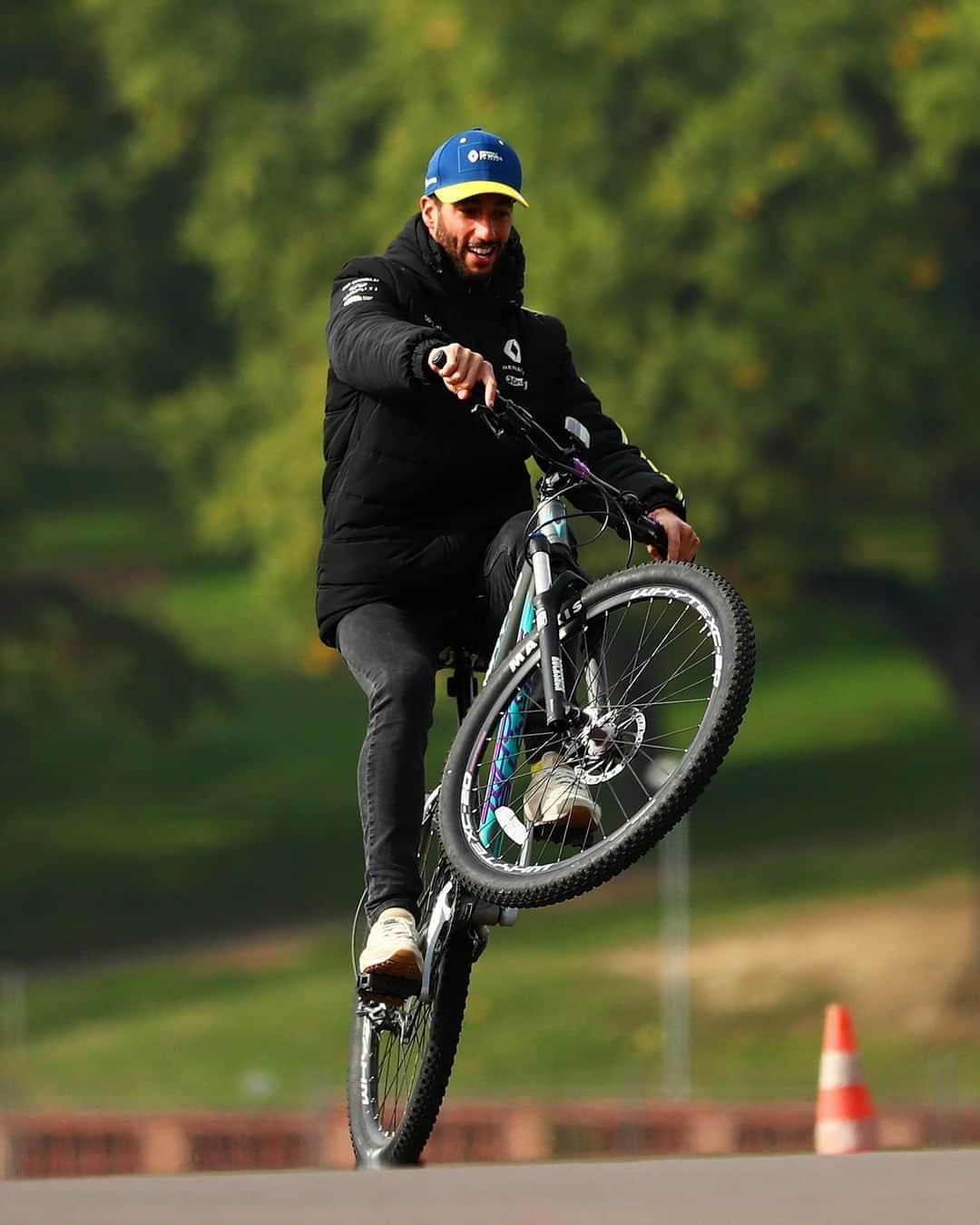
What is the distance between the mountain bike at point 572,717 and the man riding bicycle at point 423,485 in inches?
4.6

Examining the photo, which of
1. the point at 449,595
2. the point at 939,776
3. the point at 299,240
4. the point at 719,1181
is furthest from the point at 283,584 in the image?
the point at 719,1181

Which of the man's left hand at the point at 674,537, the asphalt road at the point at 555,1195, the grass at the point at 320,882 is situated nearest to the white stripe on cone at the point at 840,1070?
the man's left hand at the point at 674,537

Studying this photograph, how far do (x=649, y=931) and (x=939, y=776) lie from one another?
5.80m

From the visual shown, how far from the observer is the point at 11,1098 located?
22.5 m

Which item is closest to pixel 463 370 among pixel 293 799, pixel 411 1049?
pixel 411 1049

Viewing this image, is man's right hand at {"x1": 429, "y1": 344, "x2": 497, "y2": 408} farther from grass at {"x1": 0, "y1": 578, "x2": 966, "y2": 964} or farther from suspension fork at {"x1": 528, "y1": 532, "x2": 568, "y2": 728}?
grass at {"x1": 0, "y1": 578, "x2": 966, "y2": 964}

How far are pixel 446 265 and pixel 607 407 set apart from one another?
17671 mm

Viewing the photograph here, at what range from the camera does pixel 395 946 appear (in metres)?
7.41

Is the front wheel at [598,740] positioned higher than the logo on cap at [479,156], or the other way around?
the logo on cap at [479,156]

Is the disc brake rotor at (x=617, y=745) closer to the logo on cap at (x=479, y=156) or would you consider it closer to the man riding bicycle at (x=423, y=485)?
the man riding bicycle at (x=423, y=485)

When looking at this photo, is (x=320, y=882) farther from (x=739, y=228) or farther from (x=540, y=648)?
(x=540, y=648)

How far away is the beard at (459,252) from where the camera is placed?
7480 millimetres

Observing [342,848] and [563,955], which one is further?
[342,848]

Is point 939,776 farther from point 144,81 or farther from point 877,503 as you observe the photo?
point 144,81
